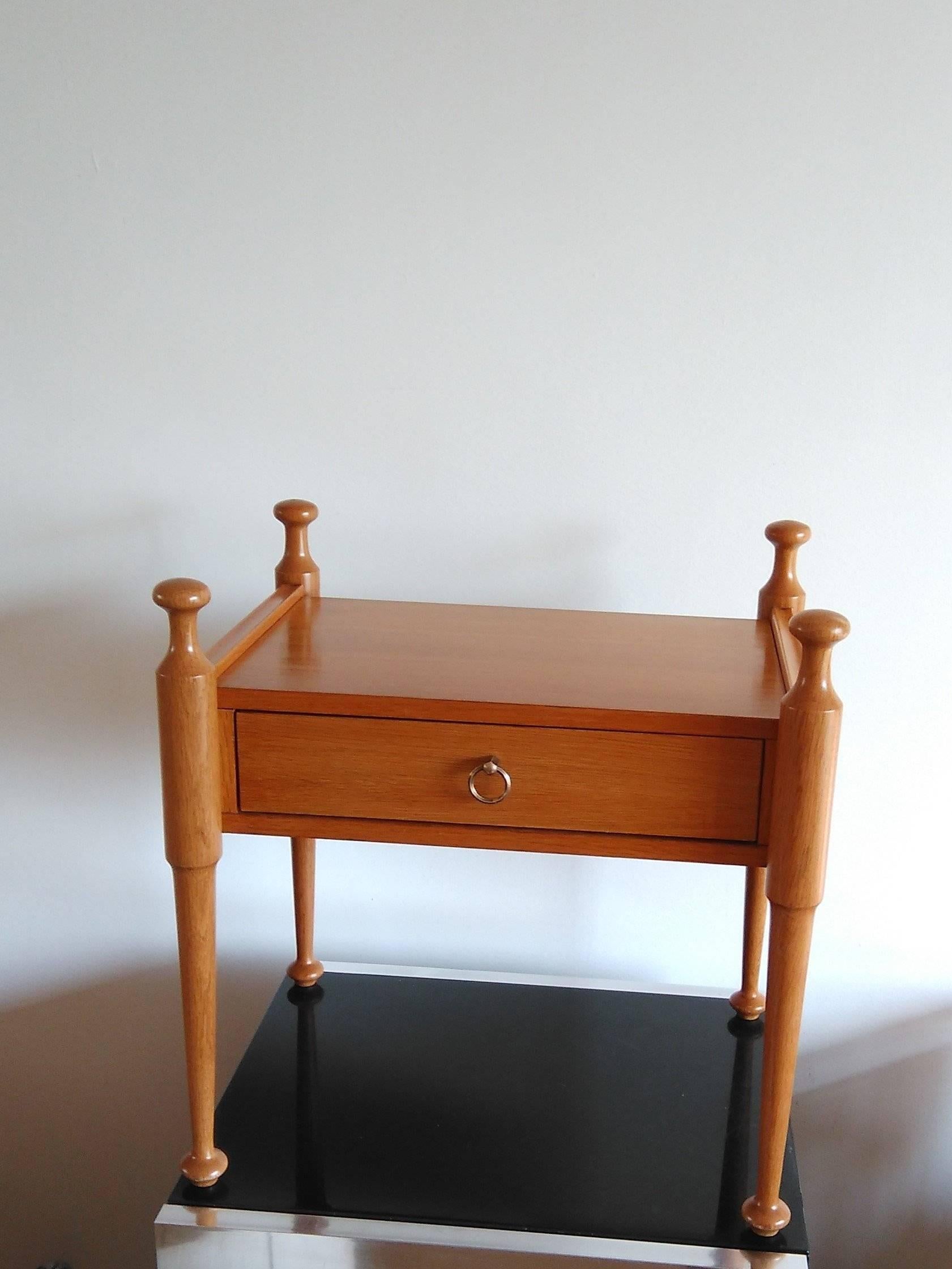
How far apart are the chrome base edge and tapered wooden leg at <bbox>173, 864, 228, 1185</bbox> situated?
0.04 metres

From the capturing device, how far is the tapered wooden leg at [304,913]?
4.64ft

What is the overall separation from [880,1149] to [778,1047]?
68 cm

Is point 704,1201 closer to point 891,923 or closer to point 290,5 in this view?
point 891,923

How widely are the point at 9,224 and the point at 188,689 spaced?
2.41 ft

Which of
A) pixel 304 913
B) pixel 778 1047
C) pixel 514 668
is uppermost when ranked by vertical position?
pixel 514 668

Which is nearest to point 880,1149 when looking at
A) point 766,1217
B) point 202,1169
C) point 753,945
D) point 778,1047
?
point 753,945

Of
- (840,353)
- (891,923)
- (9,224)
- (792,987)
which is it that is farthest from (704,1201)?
(9,224)

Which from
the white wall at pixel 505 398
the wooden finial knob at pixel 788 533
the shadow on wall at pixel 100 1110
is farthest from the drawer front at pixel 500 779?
the shadow on wall at pixel 100 1110

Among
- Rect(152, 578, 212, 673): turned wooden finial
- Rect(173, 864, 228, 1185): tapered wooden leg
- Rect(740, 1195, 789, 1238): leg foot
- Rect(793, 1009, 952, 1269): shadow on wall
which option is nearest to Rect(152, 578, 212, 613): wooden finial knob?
Rect(152, 578, 212, 673): turned wooden finial

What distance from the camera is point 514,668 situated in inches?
44.1

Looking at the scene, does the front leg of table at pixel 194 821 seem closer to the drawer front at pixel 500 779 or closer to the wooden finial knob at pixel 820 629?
the drawer front at pixel 500 779

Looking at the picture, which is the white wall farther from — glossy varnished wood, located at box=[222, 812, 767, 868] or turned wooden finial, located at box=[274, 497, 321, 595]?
glossy varnished wood, located at box=[222, 812, 767, 868]

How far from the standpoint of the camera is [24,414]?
1457 mm

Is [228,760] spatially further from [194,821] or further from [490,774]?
[490,774]
